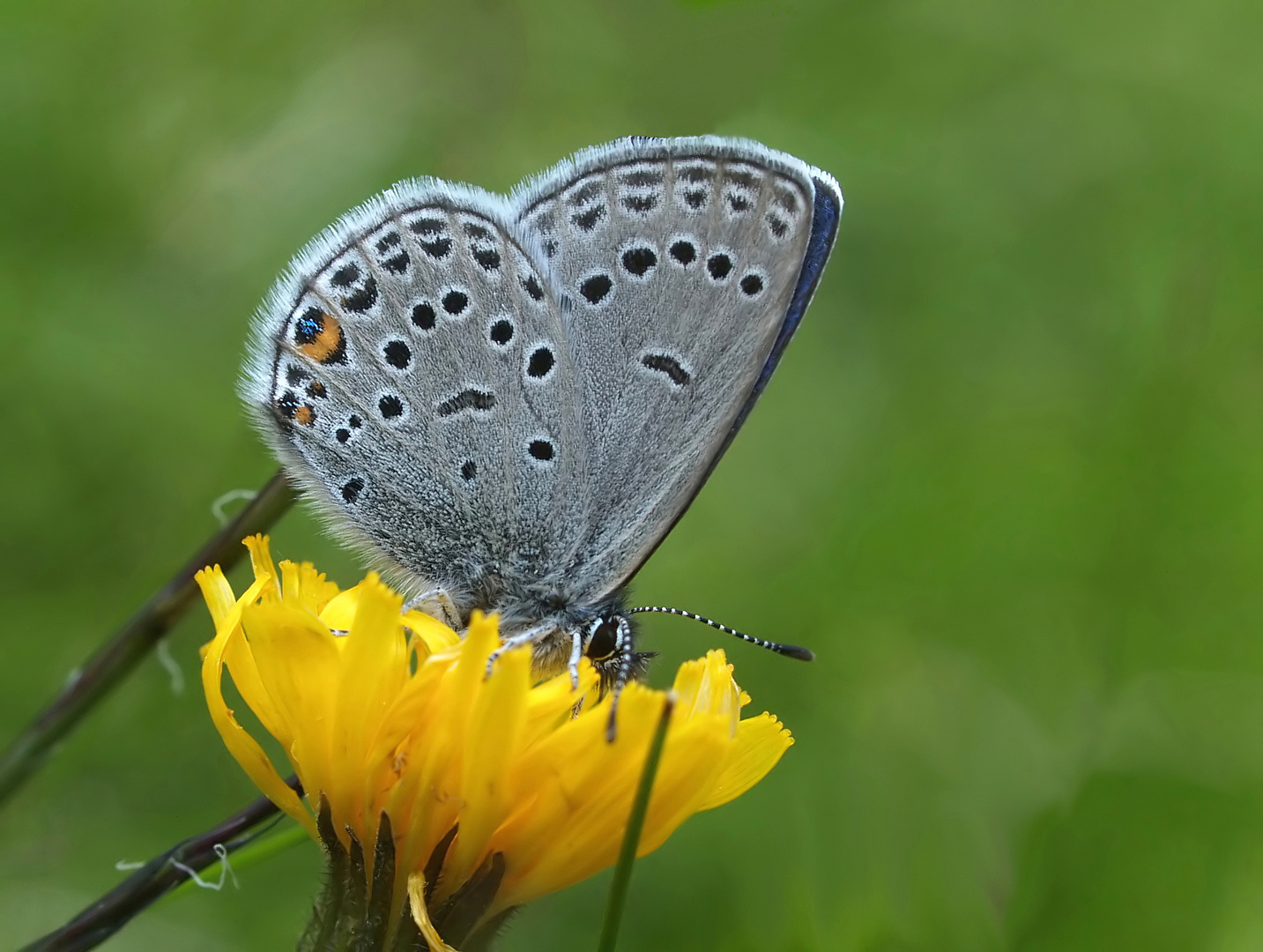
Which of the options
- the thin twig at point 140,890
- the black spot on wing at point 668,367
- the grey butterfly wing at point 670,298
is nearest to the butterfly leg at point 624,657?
the grey butterfly wing at point 670,298

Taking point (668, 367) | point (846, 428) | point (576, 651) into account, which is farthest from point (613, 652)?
point (846, 428)

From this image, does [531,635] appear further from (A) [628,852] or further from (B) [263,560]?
(A) [628,852]

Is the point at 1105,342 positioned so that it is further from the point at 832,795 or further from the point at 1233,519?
the point at 832,795

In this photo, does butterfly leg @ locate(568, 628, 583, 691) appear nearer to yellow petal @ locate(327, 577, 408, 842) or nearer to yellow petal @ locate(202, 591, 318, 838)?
yellow petal @ locate(327, 577, 408, 842)

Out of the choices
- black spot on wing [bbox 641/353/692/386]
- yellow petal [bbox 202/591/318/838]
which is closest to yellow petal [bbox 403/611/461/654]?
yellow petal [bbox 202/591/318/838]

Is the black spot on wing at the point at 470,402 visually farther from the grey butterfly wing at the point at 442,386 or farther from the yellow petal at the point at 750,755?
the yellow petal at the point at 750,755

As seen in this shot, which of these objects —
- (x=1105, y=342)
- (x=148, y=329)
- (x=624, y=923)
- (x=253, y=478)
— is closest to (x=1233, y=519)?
(x=1105, y=342)
